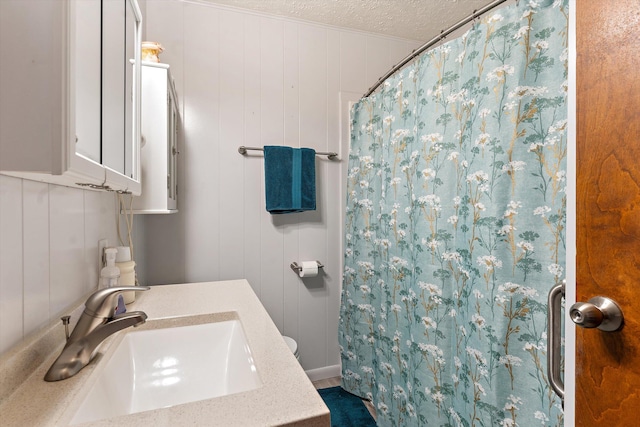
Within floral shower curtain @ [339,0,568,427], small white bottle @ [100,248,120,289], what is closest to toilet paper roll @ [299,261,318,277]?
floral shower curtain @ [339,0,568,427]

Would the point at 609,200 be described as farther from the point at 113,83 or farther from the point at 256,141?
the point at 256,141

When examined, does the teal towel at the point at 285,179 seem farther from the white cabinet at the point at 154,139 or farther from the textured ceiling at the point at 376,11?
the textured ceiling at the point at 376,11

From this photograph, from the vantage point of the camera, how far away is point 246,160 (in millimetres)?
1874

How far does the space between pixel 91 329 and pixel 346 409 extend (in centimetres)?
152

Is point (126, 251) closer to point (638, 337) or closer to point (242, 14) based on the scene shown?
point (638, 337)

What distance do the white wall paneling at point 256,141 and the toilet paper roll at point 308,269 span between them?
98 millimetres

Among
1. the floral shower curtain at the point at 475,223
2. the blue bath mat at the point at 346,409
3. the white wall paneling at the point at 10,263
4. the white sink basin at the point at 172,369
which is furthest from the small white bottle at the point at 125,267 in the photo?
the blue bath mat at the point at 346,409

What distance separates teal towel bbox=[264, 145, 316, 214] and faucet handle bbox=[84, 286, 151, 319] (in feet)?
3.75

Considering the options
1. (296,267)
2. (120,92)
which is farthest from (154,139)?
(296,267)

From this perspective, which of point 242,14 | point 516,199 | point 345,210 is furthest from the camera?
point 345,210

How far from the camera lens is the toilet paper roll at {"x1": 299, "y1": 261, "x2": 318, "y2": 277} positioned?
6.19 feet

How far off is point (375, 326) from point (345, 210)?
751 mm

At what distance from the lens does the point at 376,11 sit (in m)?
1.85

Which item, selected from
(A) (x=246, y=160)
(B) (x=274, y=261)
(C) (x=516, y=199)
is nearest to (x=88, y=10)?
(C) (x=516, y=199)
